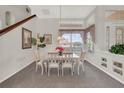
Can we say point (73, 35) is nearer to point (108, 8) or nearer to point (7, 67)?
point (108, 8)

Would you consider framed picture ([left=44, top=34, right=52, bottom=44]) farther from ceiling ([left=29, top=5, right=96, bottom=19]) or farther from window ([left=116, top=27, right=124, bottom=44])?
window ([left=116, top=27, right=124, bottom=44])

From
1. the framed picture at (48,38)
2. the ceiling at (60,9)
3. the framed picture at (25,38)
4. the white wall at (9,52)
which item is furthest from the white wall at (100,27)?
the framed picture at (48,38)

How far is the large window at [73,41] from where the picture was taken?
454 inches

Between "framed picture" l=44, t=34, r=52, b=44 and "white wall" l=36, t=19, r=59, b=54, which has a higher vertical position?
"white wall" l=36, t=19, r=59, b=54

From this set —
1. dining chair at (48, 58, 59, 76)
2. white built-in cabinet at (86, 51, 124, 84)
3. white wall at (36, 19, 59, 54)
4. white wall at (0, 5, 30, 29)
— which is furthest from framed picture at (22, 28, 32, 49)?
white built-in cabinet at (86, 51, 124, 84)

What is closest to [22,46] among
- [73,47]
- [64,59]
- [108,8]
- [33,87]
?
[64,59]

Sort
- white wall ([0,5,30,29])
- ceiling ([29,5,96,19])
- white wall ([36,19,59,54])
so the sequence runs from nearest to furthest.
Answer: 1. white wall ([0,5,30,29])
2. ceiling ([29,5,96,19])
3. white wall ([36,19,59,54])

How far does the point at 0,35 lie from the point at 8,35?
78 cm

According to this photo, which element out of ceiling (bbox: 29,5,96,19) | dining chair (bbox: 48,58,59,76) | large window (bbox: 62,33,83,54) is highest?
ceiling (bbox: 29,5,96,19)

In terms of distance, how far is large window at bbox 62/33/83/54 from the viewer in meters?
11.5

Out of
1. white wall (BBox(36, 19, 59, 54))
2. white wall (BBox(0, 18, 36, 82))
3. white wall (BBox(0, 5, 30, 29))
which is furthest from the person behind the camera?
white wall (BBox(36, 19, 59, 54))

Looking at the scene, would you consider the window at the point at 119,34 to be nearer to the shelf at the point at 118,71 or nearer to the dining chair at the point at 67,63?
the shelf at the point at 118,71

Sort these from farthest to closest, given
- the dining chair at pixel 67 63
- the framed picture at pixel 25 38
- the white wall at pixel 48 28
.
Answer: the white wall at pixel 48 28
the framed picture at pixel 25 38
the dining chair at pixel 67 63

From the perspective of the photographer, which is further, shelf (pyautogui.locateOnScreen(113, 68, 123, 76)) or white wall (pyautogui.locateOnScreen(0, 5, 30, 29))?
white wall (pyautogui.locateOnScreen(0, 5, 30, 29))
